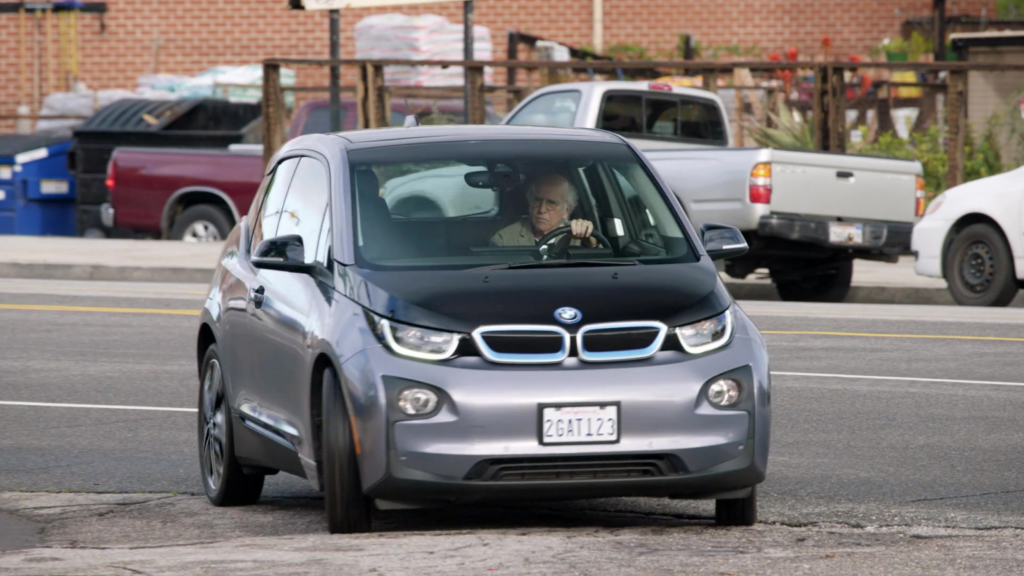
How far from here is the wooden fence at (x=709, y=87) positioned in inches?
786

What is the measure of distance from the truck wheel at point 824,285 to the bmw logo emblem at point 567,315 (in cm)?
1115

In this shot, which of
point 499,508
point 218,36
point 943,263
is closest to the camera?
point 499,508

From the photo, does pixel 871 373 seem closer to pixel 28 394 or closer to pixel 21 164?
pixel 28 394

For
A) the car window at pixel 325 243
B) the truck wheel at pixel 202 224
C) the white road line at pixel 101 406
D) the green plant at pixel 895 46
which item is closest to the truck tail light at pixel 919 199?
the white road line at pixel 101 406

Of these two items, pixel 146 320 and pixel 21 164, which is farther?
pixel 21 164

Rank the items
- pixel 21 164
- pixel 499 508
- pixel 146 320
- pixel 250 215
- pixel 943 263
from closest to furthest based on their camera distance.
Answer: pixel 499 508
pixel 250 215
pixel 146 320
pixel 943 263
pixel 21 164

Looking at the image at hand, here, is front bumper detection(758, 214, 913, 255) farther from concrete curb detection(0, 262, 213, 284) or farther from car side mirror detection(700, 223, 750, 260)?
car side mirror detection(700, 223, 750, 260)

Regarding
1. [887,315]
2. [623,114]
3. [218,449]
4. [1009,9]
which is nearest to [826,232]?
[887,315]

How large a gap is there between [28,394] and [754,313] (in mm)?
6519

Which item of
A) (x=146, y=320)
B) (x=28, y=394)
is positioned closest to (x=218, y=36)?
(x=146, y=320)

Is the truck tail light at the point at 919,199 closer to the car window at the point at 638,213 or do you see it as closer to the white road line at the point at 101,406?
the white road line at the point at 101,406

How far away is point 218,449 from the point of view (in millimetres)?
7789

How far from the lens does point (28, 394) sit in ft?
36.3

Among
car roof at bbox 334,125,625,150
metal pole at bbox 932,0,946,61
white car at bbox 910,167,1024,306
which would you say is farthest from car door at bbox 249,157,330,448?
metal pole at bbox 932,0,946,61
